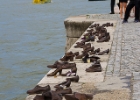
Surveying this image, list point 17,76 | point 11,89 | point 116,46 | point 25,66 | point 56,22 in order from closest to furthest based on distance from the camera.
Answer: point 116,46
point 11,89
point 17,76
point 25,66
point 56,22

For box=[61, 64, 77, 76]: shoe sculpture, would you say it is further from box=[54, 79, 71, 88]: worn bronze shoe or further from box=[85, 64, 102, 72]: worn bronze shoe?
box=[54, 79, 71, 88]: worn bronze shoe

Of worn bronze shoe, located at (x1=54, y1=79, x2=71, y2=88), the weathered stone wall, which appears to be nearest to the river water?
the weathered stone wall

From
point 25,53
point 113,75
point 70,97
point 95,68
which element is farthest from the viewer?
point 25,53

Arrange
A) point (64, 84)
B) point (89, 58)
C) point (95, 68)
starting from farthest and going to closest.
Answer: point (89, 58) → point (95, 68) → point (64, 84)

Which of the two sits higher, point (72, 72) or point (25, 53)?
point (72, 72)

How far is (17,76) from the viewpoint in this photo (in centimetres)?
1566

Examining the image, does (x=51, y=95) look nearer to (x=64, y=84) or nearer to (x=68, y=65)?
(x=64, y=84)

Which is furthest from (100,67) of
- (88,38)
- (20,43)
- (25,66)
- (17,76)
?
(20,43)

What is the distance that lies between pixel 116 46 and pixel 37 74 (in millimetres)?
6081

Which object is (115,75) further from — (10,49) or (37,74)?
(10,49)

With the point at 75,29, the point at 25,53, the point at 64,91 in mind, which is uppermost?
the point at 64,91

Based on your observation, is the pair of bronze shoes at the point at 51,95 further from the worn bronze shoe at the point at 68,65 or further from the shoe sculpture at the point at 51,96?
the worn bronze shoe at the point at 68,65

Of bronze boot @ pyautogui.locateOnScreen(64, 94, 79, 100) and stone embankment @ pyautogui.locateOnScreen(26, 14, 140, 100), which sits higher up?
bronze boot @ pyautogui.locateOnScreen(64, 94, 79, 100)

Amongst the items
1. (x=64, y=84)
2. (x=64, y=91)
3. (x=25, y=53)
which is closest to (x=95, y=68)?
(x=64, y=84)
